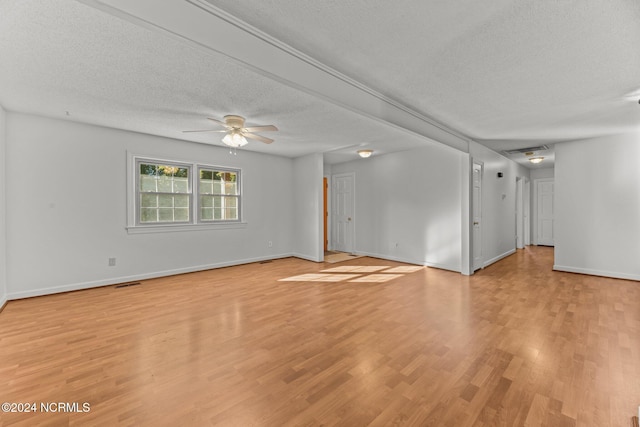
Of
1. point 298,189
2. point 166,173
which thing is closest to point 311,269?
point 298,189

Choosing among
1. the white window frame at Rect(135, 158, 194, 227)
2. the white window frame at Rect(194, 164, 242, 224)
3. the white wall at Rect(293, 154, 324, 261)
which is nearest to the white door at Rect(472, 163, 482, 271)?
the white wall at Rect(293, 154, 324, 261)

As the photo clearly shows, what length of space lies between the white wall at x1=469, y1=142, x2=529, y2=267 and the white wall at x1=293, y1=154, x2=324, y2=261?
3.28m

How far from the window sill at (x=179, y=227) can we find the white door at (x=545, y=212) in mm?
9256

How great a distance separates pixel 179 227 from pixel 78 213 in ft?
4.87

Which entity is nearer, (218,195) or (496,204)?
(218,195)

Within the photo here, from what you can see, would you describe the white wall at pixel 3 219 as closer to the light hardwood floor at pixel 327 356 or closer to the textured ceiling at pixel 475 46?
the light hardwood floor at pixel 327 356

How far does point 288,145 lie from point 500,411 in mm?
5037

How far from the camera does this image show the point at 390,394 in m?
1.83

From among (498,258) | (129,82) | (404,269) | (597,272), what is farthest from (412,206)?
(129,82)

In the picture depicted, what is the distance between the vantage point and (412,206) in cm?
605

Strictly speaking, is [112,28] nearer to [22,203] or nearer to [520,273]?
[22,203]

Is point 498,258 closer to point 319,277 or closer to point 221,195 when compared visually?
point 319,277

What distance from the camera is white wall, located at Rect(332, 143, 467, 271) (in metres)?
5.35

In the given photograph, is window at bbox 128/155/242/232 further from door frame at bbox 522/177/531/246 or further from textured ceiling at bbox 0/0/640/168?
door frame at bbox 522/177/531/246
